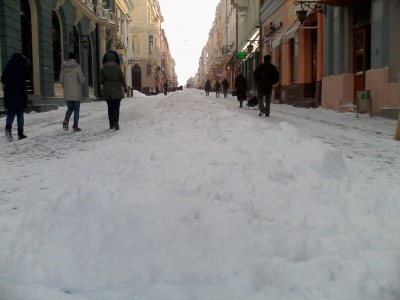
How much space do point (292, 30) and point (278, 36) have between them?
5.33 m

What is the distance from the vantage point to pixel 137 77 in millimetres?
62875

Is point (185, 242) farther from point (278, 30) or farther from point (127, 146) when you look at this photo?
point (278, 30)

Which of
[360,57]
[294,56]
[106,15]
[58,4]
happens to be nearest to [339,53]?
[360,57]

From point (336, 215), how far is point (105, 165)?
2477 millimetres

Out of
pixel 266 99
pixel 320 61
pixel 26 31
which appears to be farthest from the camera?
pixel 320 61

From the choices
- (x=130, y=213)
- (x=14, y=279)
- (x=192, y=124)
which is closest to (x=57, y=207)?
(x=130, y=213)

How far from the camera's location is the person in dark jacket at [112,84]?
9109mm

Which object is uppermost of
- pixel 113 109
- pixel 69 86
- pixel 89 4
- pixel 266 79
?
pixel 89 4

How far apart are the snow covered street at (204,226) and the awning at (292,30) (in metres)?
16.9

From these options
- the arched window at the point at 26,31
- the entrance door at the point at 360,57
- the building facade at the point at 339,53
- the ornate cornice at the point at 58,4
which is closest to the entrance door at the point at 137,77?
the building facade at the point at 339,53

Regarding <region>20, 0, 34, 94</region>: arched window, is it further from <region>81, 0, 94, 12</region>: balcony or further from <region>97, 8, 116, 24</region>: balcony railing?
<region>97, 8, 116, 24</region>: balcony railing

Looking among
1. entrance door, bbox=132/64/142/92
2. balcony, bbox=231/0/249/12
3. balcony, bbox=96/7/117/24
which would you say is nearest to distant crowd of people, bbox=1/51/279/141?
balcony, bbox=96/7/117/24

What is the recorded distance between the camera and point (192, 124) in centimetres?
758

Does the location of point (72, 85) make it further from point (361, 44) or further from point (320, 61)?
point (320, 61)
